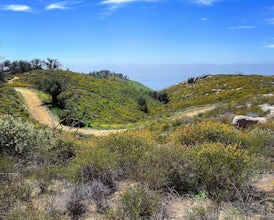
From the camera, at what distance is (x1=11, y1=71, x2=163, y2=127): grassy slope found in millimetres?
35194

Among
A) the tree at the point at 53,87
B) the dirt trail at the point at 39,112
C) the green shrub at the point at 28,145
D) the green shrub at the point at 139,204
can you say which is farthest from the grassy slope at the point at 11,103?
the green shrub at the point at 139,204

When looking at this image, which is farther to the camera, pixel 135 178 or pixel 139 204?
pixel 135 178

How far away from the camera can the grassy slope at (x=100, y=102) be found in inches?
1386

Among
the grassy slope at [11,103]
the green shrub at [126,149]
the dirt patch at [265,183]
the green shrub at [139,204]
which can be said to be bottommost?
the grassy slope at [11,103]

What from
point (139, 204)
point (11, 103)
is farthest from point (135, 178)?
point (11, 103)

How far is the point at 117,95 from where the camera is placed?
158 feet

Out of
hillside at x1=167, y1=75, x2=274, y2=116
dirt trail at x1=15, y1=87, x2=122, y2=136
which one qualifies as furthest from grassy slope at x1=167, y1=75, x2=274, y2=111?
dirt trail at x1=15, y1=87, x2=122, y2=136

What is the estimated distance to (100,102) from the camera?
4156cm

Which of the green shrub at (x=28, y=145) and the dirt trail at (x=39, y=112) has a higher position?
the green shrub at (x=28, y=145)

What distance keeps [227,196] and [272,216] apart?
95 cm

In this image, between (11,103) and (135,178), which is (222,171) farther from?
(11,103)

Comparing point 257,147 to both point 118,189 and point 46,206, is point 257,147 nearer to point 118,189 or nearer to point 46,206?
point 118,189

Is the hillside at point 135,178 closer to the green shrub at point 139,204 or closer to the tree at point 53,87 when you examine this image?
the green shrub at point 139,204

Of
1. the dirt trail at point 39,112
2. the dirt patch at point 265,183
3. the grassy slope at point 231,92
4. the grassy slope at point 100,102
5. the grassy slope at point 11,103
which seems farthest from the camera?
the grassy slope at point 231,92
